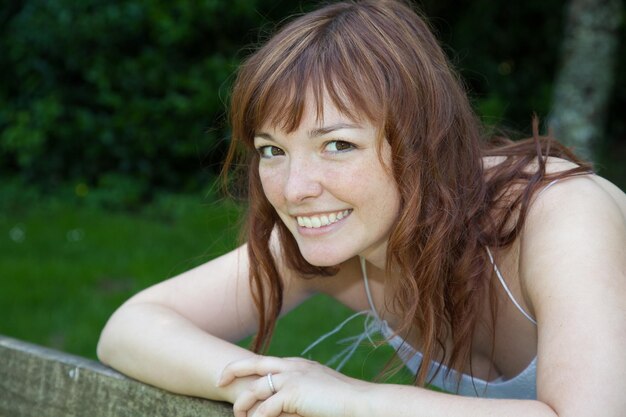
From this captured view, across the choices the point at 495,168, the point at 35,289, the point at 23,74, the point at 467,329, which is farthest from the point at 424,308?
the point at 23,74

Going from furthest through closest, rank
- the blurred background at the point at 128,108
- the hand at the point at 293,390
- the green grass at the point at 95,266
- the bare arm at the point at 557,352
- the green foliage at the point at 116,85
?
1. the green foliage at the point at 116,85
2. the blurred background at the point at 128,108
3. the green grass at the point at 95,266
4. the hand at the point at 293,390
5. the bare arm at the point at 557,352

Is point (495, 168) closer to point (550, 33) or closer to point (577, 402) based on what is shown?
point (577, 402)

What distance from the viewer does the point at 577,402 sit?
5.07ft

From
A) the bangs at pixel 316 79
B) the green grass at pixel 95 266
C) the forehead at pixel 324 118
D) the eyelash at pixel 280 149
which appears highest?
the bangs at pixel 316 79

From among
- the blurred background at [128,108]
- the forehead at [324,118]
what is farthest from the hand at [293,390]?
the blurred background at [128,108]

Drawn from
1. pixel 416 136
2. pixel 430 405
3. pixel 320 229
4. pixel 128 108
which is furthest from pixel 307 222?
pixel 128 108

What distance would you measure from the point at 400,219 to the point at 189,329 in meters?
0.56

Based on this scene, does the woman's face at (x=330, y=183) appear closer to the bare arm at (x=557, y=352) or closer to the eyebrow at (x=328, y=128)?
the eyebrow at (x=328, y=128)

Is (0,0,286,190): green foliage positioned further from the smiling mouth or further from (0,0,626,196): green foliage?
the smiling mouth

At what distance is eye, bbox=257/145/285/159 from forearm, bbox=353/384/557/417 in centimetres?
59

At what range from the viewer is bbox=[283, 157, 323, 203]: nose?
1.89 m

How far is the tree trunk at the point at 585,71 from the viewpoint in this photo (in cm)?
582

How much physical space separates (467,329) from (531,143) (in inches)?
21.6

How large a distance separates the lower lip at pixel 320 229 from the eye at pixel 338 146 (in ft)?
0.50
